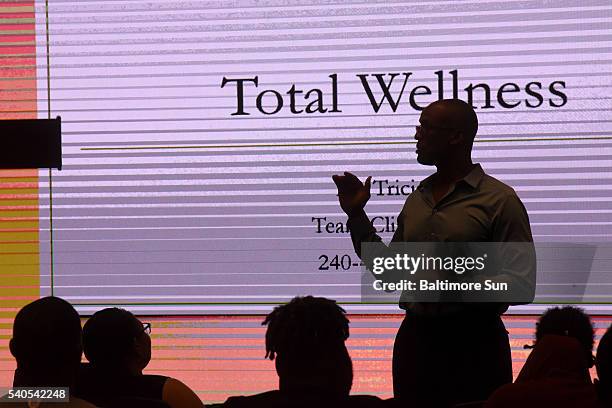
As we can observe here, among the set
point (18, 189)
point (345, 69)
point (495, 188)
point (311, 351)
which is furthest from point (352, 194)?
point (18, 189)

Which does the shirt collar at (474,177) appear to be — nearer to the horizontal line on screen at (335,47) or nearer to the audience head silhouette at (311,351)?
the audience head silhouette at (311,351)

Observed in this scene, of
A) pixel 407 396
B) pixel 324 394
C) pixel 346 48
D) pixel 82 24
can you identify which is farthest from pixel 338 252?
pixel 324 394

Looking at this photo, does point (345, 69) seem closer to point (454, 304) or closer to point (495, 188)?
point (495, 188)

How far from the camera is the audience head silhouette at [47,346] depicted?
2.18 m

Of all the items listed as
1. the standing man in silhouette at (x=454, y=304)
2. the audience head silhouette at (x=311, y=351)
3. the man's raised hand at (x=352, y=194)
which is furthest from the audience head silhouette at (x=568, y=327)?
the audience head silhouette at (x=311, y=351)

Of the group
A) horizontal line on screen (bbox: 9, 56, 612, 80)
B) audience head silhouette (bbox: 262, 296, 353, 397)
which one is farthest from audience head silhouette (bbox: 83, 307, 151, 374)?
horizontal line on screen (bbox: 9, 56, 612, 80)

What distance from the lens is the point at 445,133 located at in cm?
304

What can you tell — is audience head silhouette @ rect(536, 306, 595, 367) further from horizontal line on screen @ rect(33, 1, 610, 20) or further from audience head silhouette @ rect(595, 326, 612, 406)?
horizontal line on screen @ rect(33, 1, 610, 20)

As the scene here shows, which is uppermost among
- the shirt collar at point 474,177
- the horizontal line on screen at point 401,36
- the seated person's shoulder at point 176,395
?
A: the horizontal line on screen at point 401,36

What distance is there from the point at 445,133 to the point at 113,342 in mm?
1265

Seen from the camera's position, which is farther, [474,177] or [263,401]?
[474,177]

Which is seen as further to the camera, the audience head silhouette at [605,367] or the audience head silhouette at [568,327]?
the audience head silhouette at [568,327]

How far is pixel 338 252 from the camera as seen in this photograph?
4227 mm

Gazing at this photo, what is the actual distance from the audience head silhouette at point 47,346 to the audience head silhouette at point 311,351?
18.9 inches
